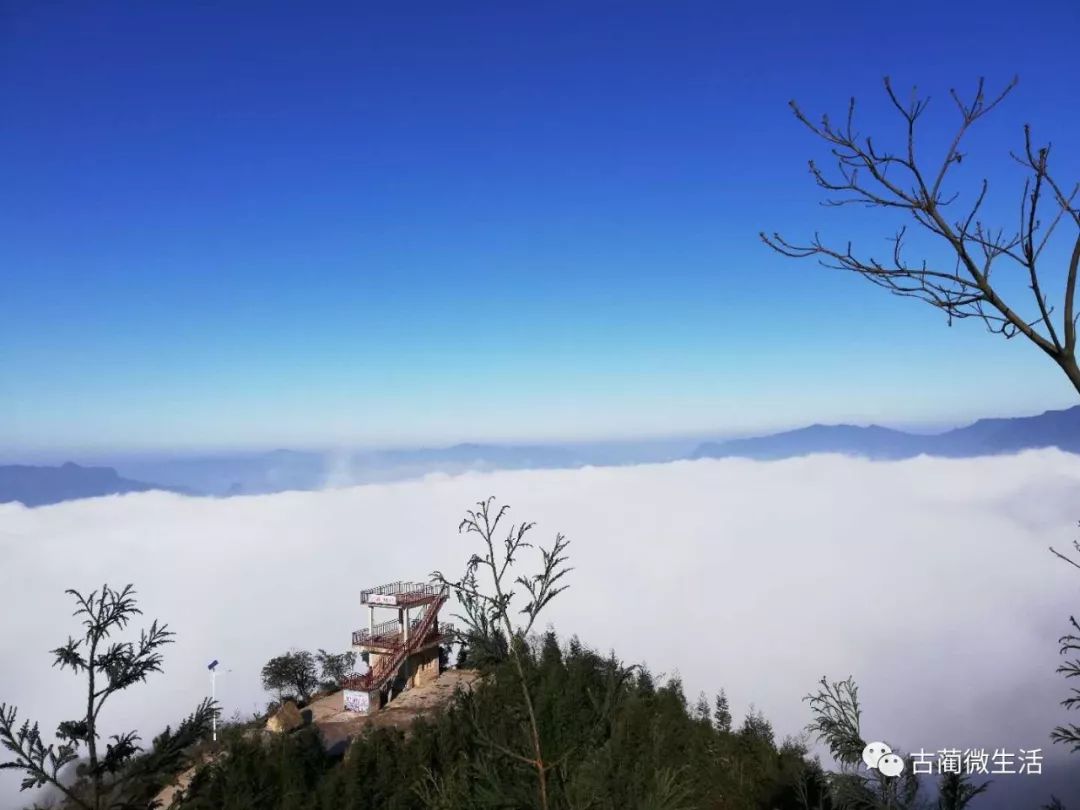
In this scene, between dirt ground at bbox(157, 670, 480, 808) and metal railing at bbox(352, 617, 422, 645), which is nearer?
dirt ground at bbox(157, 670, 480, 808)

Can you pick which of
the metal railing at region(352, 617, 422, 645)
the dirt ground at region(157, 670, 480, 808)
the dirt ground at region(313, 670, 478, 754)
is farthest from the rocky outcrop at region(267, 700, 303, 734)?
the metal railing at region(352, 617, 422, 645)

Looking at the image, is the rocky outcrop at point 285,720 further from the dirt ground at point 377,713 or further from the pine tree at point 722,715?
the pine tree at point 722,715

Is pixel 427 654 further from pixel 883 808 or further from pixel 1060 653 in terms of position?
pixel 1060 653

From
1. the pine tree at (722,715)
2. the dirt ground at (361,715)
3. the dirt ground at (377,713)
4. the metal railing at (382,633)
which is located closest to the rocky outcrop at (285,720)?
the dirt ground at (361,715)

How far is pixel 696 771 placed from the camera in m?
19.8

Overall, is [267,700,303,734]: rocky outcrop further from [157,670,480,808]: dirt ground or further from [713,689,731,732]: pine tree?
[713,689,731,732]: pine tree

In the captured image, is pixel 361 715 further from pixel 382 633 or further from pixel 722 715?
pixel 722 715

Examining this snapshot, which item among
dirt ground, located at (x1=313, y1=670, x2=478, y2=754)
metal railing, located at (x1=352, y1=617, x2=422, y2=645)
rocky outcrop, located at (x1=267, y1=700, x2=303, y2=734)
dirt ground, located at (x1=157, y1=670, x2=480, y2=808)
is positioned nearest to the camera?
dirt ground, located at (x1=157, y1=670, x2=480, y2=808)

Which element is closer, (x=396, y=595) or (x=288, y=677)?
(x=396, y=595)

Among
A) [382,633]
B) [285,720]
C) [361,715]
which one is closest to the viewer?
[285,720]

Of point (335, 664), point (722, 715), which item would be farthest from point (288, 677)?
point (722, 715)

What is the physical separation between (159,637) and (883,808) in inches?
372

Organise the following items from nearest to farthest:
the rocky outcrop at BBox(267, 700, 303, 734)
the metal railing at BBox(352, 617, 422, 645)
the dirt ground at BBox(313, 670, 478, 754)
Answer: the dirt ground at BBox(313, 670, 478, 754) → the rocky outcrop at BBox(267, 700, 303, 734) → the metal railing at BBox(352, 617, 422, 645)

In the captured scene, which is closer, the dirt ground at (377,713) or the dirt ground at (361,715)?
the dirt ground at (361,715)
